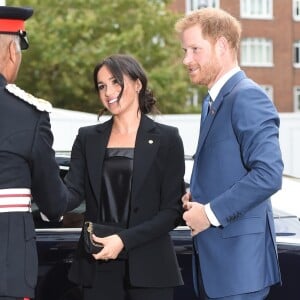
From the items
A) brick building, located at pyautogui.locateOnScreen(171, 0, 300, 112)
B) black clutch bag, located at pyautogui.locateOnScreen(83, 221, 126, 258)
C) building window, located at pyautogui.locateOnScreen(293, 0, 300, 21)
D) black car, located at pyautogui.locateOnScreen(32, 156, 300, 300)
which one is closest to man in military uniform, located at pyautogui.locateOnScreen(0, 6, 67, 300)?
black clutch bag, located at pyautogui.locateOnScreen(83, 221, 126, 258)

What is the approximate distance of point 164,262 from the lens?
3531 mm

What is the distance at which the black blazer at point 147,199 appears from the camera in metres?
3.46

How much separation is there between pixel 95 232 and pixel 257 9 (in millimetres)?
41649

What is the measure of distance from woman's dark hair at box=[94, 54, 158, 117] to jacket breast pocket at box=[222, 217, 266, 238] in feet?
2.59

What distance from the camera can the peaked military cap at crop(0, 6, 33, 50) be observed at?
2.88 meters

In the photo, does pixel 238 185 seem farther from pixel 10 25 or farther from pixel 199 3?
pixel 199 3

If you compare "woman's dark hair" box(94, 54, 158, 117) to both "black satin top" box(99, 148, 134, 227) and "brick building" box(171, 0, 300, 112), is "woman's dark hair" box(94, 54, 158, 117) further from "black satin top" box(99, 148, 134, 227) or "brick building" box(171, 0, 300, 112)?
"brick building" box(171, 0, 300, 112)

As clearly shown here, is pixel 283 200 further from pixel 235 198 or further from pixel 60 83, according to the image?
pixel 60 83

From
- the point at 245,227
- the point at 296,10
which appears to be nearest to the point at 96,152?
the point at 245,227

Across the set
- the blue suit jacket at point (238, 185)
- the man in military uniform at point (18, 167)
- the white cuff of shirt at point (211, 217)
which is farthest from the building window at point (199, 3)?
the man in military uniform at point (18, 167)

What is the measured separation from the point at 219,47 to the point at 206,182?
527 millimetres

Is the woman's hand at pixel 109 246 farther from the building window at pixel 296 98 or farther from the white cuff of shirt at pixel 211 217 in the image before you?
the building window at pixel 296 98

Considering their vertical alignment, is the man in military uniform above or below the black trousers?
above

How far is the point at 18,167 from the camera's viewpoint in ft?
9.22
